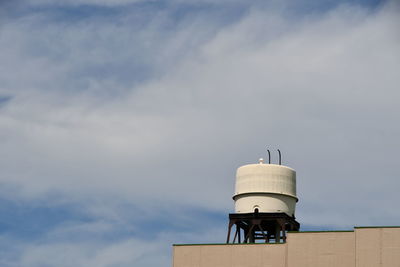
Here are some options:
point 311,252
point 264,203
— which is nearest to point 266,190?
point 264,203

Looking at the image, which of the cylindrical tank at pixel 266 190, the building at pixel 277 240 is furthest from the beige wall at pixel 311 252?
the cylindrical tank at pixel 266 190

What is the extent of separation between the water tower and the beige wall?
5349 millimetres

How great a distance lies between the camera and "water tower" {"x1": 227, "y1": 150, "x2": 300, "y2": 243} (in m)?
95.6

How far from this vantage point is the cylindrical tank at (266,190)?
3789 inches

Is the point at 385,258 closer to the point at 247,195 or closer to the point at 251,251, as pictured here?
the point at 251,251

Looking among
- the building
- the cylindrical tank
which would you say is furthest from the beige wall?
the cylindrical tank

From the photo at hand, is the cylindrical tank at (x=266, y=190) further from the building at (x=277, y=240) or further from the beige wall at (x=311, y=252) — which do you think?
the beige wall at (x=311, y=252)

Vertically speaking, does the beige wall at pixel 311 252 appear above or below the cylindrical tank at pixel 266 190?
below

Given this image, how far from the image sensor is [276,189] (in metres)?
96.6

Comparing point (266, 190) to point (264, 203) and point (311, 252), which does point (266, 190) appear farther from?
point (311, 252)

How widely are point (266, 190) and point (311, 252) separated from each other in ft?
37.1

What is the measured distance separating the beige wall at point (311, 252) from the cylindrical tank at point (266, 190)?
25.1 feet

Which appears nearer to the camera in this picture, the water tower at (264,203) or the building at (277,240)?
the building at (277,240)

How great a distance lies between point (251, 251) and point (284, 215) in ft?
25.8
